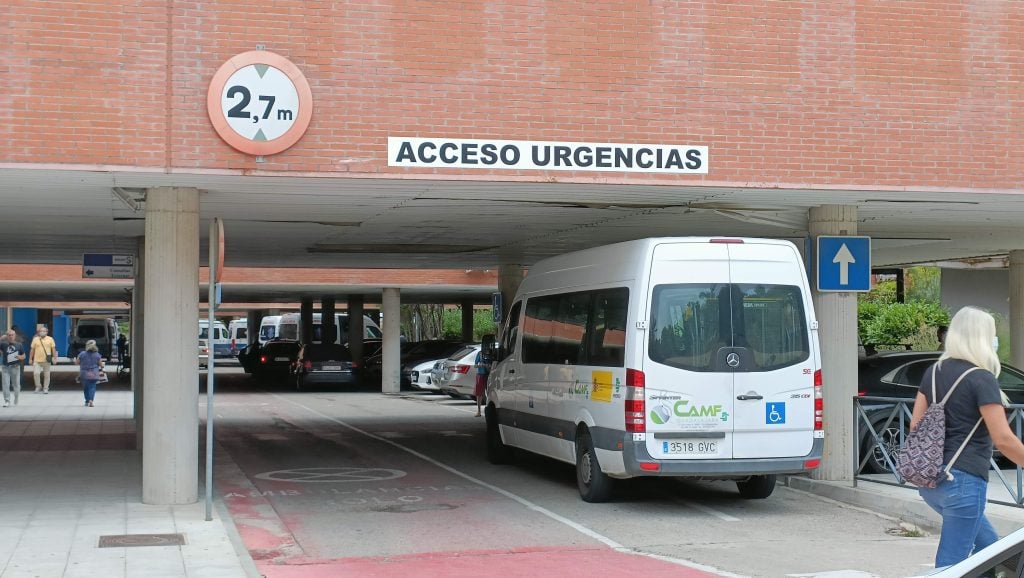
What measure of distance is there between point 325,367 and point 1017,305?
20811mm

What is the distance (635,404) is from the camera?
11.0 m

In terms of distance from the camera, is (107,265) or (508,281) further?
(508,281)

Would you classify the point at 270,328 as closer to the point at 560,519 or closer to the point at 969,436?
the point at 560,519

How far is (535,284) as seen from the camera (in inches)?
577

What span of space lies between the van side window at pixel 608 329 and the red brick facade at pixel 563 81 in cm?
124

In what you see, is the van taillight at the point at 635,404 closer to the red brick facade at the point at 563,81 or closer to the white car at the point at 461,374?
the red brick facade at the point at 563,81

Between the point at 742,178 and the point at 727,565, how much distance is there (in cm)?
447

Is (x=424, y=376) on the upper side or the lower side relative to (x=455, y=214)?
lower

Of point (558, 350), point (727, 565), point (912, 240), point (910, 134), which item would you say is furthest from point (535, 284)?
point (912, 240)

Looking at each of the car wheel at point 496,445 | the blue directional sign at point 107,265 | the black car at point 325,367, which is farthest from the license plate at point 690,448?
the black car at point 325,367

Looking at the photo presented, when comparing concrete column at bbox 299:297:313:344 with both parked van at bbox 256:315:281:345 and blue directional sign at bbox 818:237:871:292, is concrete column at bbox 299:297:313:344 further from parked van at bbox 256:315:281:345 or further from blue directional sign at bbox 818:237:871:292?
blue directional sign at bbox 818:237:871:292

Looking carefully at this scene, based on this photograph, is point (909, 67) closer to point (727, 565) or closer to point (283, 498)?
point (727, 565)

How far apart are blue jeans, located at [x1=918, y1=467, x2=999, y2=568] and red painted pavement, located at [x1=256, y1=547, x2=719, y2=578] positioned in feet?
9.25

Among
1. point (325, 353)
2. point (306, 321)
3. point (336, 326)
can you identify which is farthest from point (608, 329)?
point (336, 326)
